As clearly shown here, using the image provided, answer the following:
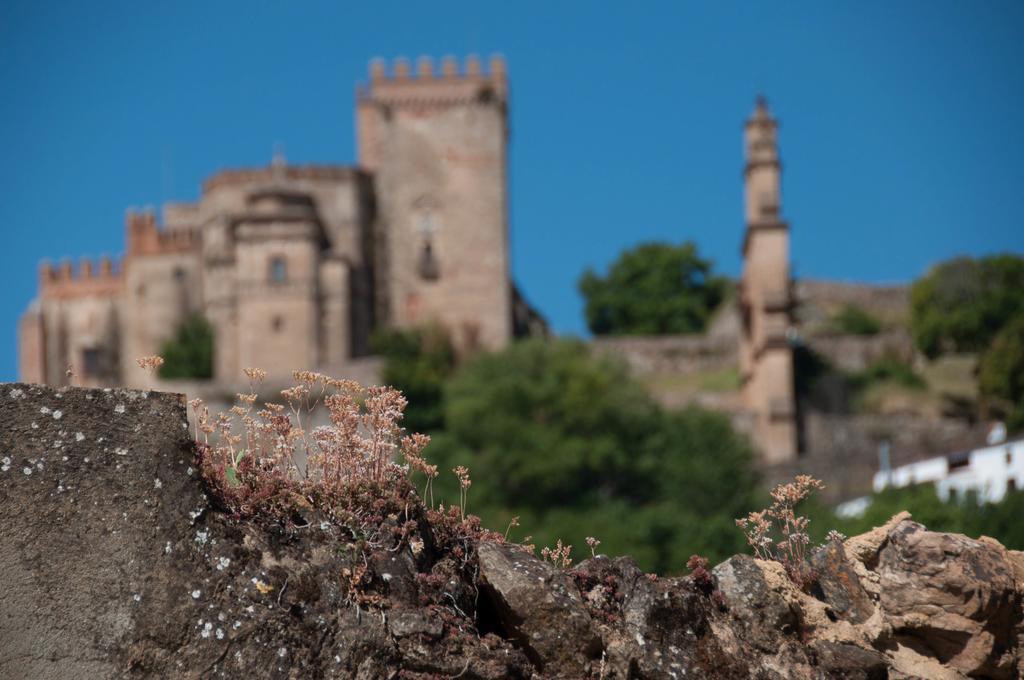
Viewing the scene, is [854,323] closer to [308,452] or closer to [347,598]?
[308,452]

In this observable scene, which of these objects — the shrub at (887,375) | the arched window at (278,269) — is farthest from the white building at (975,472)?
the arched window at (278,269)

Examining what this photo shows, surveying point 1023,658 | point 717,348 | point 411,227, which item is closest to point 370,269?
point 411,227

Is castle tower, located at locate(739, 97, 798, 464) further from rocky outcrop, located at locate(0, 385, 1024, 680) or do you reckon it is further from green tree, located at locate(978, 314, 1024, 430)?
rocky outcrop, located at locate(0, 385, 1024, 680)

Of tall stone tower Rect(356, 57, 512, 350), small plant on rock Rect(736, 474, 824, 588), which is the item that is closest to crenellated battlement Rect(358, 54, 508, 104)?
tall stone tower Rect(356, 57, 512, 350)

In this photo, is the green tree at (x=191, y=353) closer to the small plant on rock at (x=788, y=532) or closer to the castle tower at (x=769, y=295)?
the castle tower at (x=769, y=295)

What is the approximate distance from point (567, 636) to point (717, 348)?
58.7m

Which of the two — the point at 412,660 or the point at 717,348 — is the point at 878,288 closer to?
the point at 717,348

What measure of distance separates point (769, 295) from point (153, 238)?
999 inches

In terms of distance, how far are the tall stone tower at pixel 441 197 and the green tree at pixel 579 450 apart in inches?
196

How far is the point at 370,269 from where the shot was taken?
6600 centimetres

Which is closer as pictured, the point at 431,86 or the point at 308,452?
the point at 308,452

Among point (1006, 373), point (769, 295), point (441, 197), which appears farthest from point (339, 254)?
point (1006, 373)

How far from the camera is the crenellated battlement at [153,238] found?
2709 inches

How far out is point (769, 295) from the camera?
182ft
